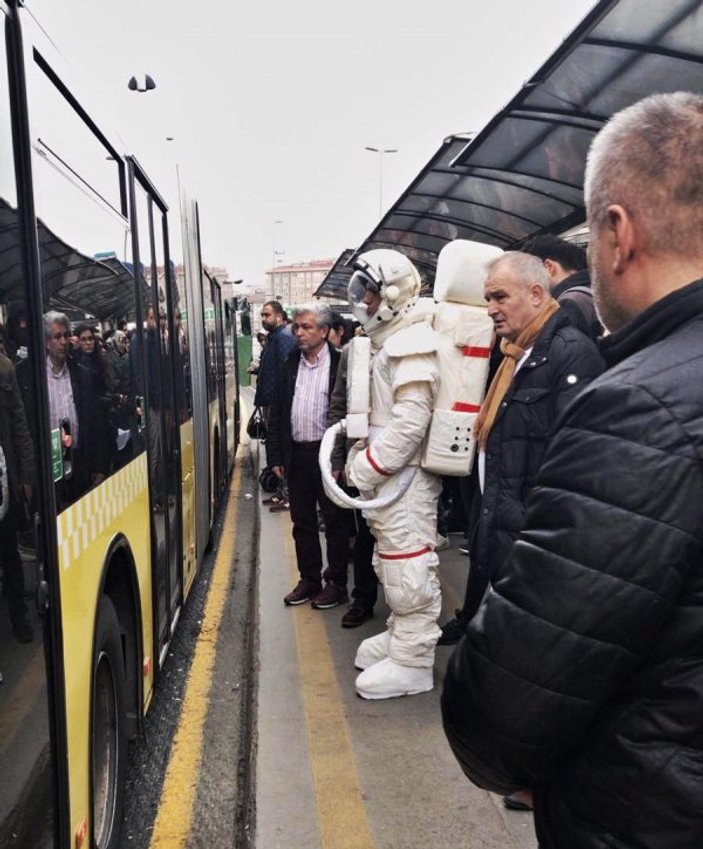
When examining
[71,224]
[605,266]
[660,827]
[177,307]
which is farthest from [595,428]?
[177,307]

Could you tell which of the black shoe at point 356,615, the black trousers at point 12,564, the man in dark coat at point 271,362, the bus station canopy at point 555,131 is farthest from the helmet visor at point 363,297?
the man in dark coat at point 271,362

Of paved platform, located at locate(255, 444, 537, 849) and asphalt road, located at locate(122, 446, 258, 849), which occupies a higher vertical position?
paved platform, located at locate(255, 444, 537, 849)

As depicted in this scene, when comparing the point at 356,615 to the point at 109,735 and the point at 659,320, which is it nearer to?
the point at 109,735

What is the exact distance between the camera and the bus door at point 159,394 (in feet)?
11.5

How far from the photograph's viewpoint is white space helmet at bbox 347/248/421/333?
3881mm

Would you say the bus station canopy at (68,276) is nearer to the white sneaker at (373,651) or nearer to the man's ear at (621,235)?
the man's ear at (621,235)

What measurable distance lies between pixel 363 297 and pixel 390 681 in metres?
1.90

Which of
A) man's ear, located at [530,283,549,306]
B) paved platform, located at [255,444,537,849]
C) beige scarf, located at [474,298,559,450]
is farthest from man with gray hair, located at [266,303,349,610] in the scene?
man's ear, located at [530,283,549,306]

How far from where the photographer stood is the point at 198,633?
5094 mm

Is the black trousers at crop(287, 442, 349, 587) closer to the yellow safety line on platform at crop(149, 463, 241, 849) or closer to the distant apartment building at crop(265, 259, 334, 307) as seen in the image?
the yellow safety line on platform at crop(149, 463, 241, 849)

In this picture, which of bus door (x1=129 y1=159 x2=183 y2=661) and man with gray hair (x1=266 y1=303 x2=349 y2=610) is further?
man with gray hair (x1=266 y1=303 x2=349 y2=610)

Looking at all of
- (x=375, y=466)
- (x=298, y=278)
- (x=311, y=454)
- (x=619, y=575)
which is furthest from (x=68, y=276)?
(x=298, y=278)

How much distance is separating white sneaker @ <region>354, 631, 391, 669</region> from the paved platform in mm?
108

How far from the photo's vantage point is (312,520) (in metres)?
5.31
